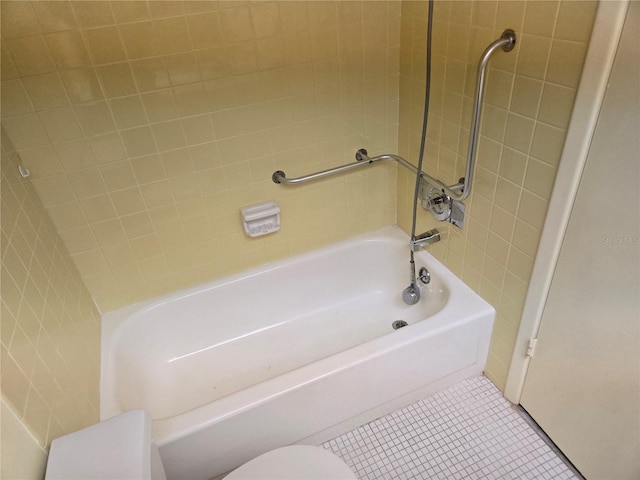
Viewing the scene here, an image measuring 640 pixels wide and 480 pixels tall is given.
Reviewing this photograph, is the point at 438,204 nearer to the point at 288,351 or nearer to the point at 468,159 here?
the point at 468,159

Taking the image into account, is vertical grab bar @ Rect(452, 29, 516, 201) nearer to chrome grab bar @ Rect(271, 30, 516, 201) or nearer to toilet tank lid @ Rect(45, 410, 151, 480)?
chrome grab bar @ Rect(271, 30, 516, 201)

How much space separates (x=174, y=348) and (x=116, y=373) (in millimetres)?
345

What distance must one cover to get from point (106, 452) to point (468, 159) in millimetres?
1259

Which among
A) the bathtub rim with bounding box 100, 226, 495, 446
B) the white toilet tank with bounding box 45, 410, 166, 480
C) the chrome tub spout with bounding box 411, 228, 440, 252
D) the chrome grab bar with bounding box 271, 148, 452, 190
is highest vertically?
the chrome grab bar with bounding box 271, 148, 452, 190

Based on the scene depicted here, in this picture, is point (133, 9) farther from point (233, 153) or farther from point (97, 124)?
point (233, 153)

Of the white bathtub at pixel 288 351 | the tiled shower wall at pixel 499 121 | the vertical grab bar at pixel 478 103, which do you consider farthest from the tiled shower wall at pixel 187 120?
the vertical grab bar at pixel 478 103

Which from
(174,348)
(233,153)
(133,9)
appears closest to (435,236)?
(233,153)

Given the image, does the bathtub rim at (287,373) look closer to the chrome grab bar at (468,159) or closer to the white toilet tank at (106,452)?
the white toilet tank at (106,452)

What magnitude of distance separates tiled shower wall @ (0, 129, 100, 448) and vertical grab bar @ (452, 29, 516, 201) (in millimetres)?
1280

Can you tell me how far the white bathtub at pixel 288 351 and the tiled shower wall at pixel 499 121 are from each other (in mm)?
162

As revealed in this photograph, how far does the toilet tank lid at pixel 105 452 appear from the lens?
91 cm

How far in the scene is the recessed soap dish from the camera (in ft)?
5.63

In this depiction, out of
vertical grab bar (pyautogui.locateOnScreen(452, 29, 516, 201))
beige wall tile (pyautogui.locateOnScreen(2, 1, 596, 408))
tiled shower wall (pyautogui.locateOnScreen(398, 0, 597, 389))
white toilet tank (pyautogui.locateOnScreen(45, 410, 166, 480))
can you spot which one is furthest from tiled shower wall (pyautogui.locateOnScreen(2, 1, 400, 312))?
white toilet tank (pyautogui.locateOnScreen(45, 410, 166, 480))

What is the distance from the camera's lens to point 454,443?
1523 millimetres
